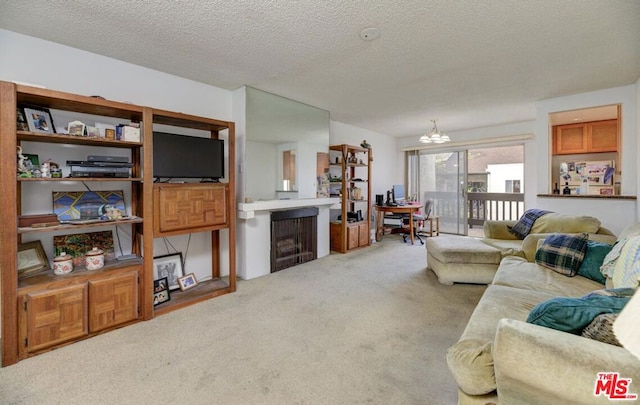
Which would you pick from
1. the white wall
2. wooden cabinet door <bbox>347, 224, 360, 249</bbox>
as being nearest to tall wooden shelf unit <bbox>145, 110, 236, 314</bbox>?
the white wall

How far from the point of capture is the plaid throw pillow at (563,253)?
2.29 metres

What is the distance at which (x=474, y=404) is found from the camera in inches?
47.8

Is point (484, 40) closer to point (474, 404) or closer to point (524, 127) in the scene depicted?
point (474, 404)

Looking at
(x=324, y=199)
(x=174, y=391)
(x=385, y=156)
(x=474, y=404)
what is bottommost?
(x=174, y=391)

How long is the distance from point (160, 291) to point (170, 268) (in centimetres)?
35

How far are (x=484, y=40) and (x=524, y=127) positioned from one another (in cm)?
396

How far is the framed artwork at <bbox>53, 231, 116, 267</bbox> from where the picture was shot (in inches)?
92.5

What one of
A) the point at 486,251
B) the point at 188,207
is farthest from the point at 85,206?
the point at 486,251

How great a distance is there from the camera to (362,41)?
7.61ft

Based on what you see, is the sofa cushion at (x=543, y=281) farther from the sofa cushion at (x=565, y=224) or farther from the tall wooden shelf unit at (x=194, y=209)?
the tall wooden shelf unit at (x=194, y=209)

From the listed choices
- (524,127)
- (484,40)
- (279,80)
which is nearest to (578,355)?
(484,40)

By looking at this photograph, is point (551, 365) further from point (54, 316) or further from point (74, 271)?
point (74, 271)

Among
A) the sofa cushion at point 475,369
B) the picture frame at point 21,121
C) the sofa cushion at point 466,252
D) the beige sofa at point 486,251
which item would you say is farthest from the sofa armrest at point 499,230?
the picture frame at point 21,121

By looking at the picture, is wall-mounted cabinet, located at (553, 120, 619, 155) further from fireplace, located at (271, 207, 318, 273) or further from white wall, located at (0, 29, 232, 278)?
white wall, located at (0, 29, 232, 278)
